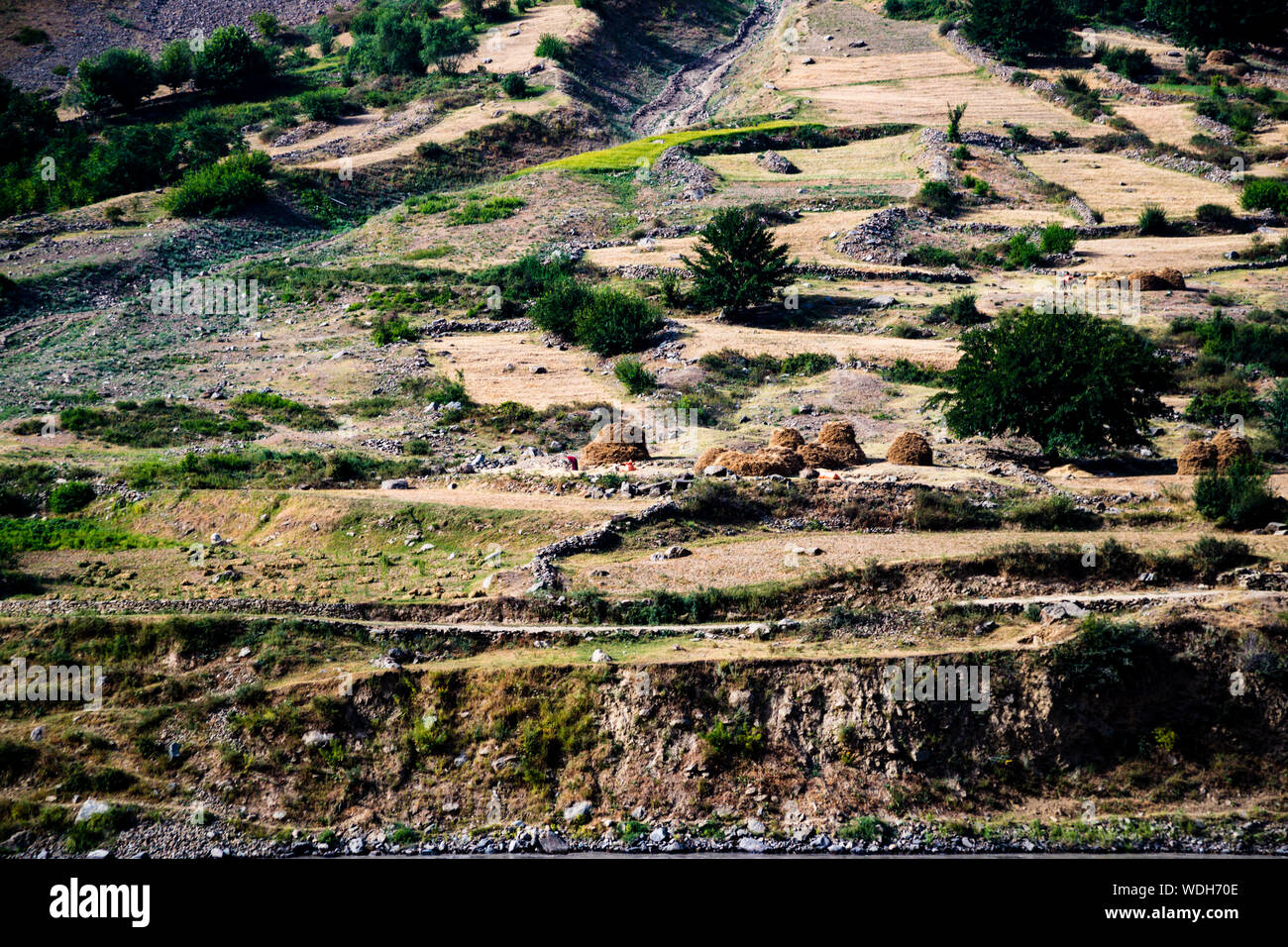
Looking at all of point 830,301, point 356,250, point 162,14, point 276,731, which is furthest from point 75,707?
point 162,14

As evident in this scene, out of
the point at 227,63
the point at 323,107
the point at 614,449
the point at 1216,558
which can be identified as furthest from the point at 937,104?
the point at 1216,558

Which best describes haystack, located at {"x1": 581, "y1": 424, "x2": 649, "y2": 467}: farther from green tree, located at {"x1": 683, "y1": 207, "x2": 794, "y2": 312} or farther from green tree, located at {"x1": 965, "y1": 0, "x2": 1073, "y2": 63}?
green tree, located at {"x1": 965, "y1": 0, "x2": 1073, "y2": 63}

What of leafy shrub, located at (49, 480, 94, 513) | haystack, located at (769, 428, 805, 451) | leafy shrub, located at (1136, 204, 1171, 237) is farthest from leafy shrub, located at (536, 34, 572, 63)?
leafy shrub, located at (49, 480, 94, 513)

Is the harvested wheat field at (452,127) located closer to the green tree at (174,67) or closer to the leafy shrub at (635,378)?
the green tree at (174,67)

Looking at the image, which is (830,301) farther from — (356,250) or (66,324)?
(66,324)

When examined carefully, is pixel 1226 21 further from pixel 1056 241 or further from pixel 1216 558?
pixel 1216 558

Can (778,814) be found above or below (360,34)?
below

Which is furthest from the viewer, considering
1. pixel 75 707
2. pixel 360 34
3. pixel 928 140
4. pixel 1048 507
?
pixel 360 34

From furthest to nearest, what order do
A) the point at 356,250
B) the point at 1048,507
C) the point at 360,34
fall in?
the point at 360,34, the point at 356,250, the point at 1048,507
